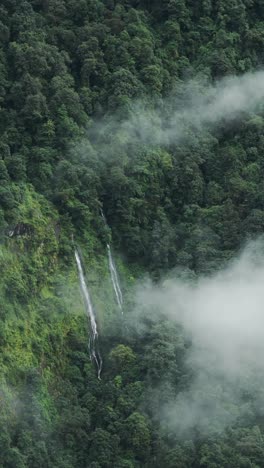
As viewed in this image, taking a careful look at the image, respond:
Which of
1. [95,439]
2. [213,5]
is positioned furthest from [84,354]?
[213,5]

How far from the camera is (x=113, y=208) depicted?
72.1 metres

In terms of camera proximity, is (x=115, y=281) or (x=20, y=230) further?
(x=115, y=281)

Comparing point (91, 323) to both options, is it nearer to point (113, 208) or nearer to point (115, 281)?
point (115, 281)

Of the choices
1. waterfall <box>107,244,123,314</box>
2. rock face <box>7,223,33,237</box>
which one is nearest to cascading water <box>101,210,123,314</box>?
waterfall <box>107,244,123,314</box>

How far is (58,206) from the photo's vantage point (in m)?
70.0

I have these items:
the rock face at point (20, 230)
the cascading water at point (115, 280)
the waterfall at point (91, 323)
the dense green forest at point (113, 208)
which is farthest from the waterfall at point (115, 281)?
the rock face at point (20, 230)

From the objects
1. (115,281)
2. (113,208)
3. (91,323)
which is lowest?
(91,323)

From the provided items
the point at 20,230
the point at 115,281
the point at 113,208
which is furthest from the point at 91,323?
the point at 113,208

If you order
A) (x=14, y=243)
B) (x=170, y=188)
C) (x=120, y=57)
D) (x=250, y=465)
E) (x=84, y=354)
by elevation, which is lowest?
(x=250, y=465)

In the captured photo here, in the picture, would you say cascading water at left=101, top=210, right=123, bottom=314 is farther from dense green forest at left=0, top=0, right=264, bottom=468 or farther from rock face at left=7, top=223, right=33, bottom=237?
rock face at left=7, top=223, right=33, bottom=237

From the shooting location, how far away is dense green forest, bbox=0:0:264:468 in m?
63.5

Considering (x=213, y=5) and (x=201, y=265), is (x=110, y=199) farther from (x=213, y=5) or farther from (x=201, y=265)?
(x=213, y=5)

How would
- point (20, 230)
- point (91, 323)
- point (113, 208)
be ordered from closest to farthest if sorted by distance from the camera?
point (20, 230) < point (91, 323) < point (113, 208)

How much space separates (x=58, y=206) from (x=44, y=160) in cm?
231
